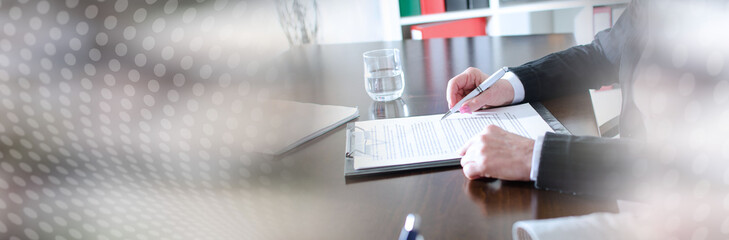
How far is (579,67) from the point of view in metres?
1.08

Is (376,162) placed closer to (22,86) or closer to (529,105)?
(529,105)

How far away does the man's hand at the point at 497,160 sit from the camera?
610 millimetres

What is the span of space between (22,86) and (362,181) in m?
0.55

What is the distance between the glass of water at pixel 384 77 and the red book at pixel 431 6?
2.22 meters

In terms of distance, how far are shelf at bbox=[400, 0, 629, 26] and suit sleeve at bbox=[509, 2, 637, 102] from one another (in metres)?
1.66

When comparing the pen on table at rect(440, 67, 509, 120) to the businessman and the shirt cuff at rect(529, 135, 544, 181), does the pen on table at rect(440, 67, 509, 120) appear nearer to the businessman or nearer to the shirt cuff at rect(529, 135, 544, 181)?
the businessman

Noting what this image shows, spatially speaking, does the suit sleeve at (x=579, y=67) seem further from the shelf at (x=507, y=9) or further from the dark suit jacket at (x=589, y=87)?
the shelf at (x=507, y=9)

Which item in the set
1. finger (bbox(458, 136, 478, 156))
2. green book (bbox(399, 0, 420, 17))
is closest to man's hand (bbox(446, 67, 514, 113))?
finger (bbox(458, 136, 478, 156))

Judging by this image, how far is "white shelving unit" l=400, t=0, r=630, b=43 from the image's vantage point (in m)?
2.84

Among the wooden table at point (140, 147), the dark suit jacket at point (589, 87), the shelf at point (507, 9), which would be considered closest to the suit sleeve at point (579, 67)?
the dark suit jacket at point (589, 87)

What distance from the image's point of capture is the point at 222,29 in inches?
3.4

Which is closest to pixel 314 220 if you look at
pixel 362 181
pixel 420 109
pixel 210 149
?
pixel 210 149

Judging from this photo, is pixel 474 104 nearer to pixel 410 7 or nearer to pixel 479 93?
pixel 479 93

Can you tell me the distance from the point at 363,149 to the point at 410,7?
259 centimetres
